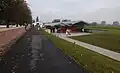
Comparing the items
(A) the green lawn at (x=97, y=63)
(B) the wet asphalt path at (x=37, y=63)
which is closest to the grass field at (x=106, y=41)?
(A) the green lawn at (x=97, y=63)

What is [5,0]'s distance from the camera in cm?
3794

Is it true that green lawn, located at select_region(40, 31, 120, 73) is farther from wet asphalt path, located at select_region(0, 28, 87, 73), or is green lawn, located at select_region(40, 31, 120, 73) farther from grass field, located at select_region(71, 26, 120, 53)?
grass field, located at select_region(71, 26, 120, 53)

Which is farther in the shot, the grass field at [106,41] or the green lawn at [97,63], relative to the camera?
the grass field at [106,41]

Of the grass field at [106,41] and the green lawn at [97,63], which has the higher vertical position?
the green lawn at [97,63]

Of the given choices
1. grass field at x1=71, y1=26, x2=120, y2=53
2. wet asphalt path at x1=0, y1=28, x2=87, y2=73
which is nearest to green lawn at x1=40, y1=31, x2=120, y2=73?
wet asphalt path at x1=0, y1=28, x2=87, y2=73

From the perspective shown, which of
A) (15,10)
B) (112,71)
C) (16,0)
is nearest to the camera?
(112,71)

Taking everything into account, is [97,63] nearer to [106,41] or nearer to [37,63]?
[37,63]

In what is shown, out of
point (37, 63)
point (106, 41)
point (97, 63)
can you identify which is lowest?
point (106, 41)

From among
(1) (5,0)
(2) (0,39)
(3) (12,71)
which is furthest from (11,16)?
(3) (12,71)

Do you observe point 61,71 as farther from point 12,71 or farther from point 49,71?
point 12,71

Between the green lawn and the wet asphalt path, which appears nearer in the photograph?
the wet asphalt path

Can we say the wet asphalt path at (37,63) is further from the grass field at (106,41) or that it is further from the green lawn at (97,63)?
the grass field at (106,41)

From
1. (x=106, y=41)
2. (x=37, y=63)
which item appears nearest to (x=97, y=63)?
(x=37, y=63)

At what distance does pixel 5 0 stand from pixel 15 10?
1349 centimetres
